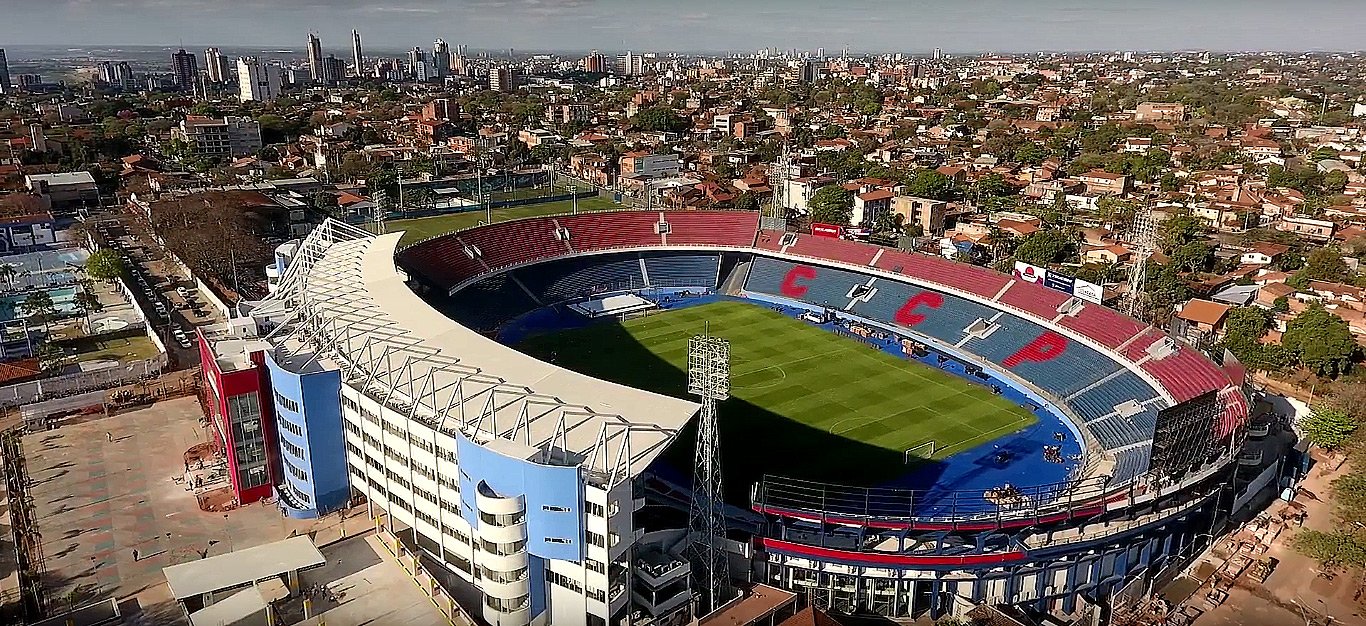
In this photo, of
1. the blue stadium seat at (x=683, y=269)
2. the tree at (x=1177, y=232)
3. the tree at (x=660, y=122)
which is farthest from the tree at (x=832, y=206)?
the tree at (x=660, y=122)

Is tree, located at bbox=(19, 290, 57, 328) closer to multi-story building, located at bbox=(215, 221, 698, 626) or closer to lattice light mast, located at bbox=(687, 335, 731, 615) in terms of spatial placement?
multi-story building, located at bbox=(215, 221, 698, 626)

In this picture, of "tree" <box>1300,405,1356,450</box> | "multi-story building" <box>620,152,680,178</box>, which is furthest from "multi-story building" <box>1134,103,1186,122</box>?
"tree" <box>1300,405,1356,450</box>

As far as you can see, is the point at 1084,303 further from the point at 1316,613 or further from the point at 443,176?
the point at 443,176

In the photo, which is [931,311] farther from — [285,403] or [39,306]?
[39,306]

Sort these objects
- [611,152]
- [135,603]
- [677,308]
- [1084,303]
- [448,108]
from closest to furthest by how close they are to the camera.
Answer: [135,603] → [1084,303] → [677,308] → [611,152] → [448,108]

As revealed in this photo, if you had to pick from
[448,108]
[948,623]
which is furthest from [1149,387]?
[448,108]

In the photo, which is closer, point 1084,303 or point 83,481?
point 83,481

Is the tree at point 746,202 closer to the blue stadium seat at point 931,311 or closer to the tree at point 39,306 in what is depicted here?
the blue stadium seat at point 931,311
